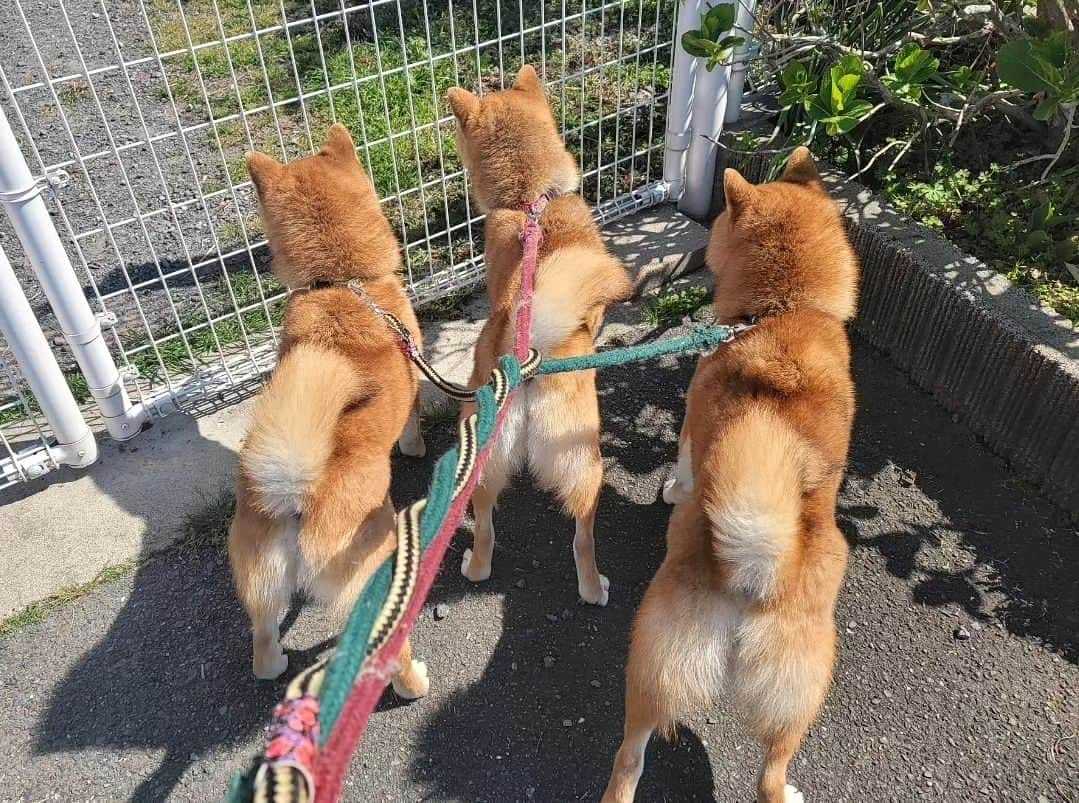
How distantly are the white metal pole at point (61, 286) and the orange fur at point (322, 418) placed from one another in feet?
2.47

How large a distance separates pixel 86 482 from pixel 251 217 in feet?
6.31

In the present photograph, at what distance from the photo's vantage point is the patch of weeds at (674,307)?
4102 millimetres

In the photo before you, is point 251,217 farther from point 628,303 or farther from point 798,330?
point 798,330

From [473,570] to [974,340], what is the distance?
236cm

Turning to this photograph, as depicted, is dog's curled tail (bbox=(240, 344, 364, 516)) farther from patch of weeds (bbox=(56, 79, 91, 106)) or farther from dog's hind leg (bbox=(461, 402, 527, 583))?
patch of weeds (bbox=(56, 79, 91, 106))

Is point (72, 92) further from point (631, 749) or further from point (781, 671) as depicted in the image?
point (781, 671)

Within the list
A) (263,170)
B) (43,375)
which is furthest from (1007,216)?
(43,375)

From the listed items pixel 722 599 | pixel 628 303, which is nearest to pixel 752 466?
pixel 722 599

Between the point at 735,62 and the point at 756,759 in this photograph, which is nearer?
the point at 756,759

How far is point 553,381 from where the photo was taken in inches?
98.1

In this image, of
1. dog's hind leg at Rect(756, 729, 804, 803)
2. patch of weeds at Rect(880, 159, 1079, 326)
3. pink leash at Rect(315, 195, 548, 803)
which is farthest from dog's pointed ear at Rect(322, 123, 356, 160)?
patch of weeds at Rect(880, 159, 1079, 326)

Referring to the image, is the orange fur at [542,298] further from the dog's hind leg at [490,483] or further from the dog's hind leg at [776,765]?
the dog's hind leg at [776,765]

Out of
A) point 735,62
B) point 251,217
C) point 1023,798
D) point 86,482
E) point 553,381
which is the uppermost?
point 735,62

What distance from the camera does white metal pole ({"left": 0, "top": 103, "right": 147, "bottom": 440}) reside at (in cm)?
265
